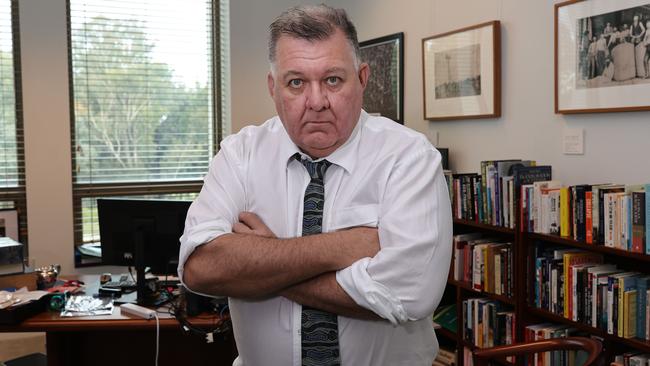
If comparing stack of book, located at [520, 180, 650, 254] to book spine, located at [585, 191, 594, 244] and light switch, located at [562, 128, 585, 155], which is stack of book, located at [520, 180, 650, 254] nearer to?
book spine, located at [585, 191, 594, 244]

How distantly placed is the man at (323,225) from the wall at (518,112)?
5.51 ft

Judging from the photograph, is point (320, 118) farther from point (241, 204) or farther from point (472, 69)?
point (472, 69)

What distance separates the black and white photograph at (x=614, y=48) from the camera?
8.32 feet

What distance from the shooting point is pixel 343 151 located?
1.41m

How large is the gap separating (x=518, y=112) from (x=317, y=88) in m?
2.22

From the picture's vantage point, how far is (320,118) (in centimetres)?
134

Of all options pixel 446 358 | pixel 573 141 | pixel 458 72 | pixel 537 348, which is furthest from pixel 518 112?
pixel 537 348

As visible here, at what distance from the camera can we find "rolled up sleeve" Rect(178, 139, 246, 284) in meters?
1.36

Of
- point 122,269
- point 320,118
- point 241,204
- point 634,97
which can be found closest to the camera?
point 320,118

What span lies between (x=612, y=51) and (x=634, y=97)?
0.24 m

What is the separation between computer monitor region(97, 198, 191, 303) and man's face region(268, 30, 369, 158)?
64.3 inches

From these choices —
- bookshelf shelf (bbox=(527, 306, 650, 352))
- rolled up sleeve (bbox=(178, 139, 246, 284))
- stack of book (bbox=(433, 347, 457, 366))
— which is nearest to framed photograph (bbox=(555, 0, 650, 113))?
bookshelf shelf (bbox=(527, 306, 650, 352))

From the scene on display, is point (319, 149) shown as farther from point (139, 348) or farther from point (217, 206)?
point (139, 348)

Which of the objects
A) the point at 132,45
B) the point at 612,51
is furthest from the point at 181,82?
the point at 612,51
